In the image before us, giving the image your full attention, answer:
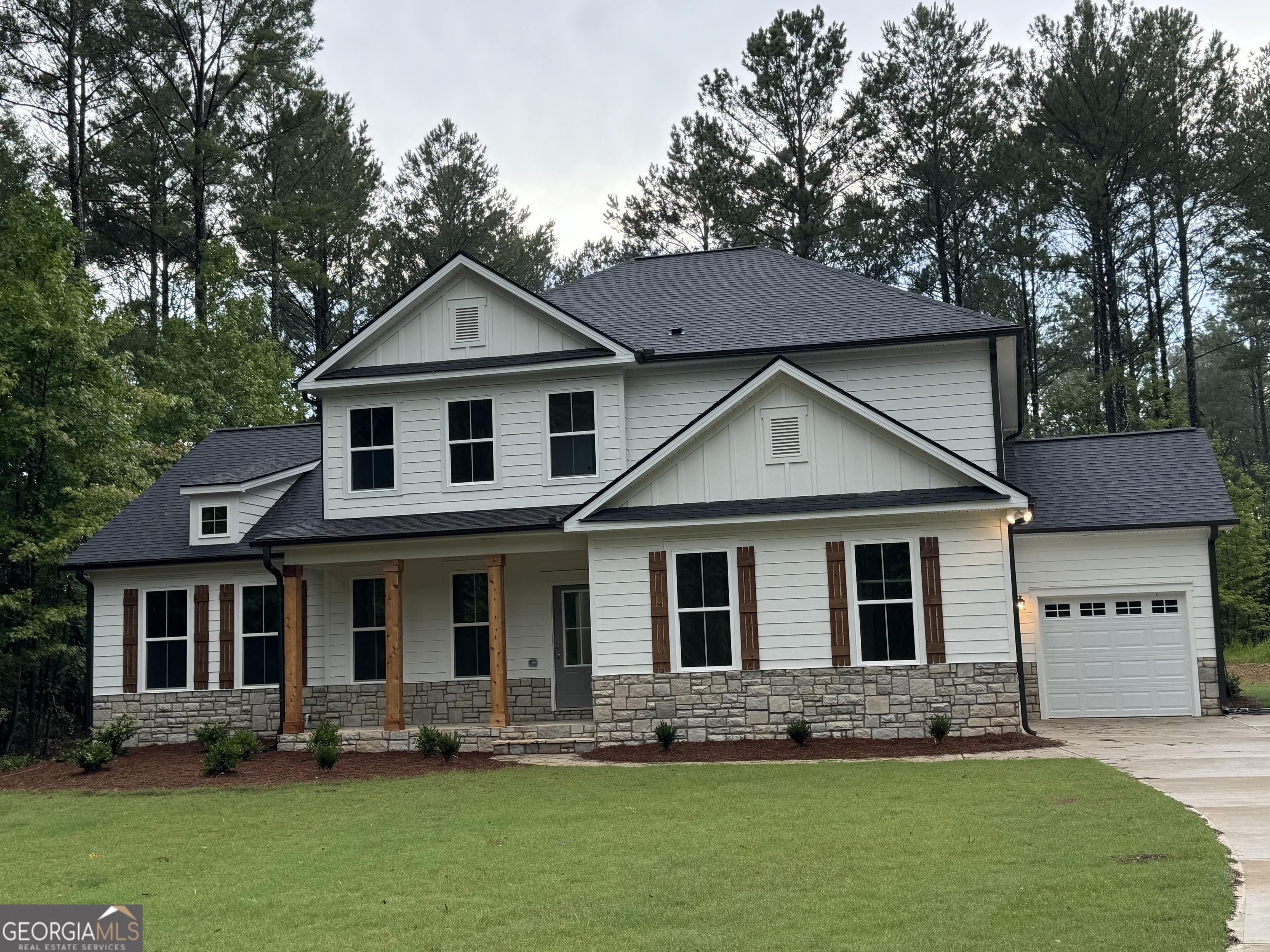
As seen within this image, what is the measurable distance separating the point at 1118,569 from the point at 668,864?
471 inches

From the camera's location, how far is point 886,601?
617 inches

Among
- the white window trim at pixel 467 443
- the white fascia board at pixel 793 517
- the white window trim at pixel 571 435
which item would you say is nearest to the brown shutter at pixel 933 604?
the white fascia board at pixel 793 517

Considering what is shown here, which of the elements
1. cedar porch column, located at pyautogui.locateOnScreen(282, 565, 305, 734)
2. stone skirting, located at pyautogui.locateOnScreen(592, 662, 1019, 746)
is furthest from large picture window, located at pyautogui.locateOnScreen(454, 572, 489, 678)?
stone skirting, located at pyautogui.locateOnScreen(592, 662, 1019, 746)

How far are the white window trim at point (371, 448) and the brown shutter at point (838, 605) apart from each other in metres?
6.87

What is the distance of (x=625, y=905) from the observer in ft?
24.1

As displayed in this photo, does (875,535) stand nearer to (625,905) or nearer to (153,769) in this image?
(625,905)

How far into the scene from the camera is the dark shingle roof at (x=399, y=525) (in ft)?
55.4

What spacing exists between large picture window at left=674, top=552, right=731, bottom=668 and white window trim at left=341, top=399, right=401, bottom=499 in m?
4.97

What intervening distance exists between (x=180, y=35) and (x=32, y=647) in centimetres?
1814

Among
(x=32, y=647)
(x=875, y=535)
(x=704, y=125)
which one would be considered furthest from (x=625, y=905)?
(x=704, y=125)

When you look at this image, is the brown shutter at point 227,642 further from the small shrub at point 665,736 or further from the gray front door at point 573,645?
the small shrub at point 665,736

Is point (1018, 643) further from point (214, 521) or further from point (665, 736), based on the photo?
point (214, 521)

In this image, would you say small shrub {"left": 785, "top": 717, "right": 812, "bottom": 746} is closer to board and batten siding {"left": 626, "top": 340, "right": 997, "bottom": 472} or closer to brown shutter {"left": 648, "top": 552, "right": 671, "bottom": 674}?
brown shutter {"left": 648, "top": 552, "right": 671, "bottom": 674}

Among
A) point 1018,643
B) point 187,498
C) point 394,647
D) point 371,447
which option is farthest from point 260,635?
point 1018,643
